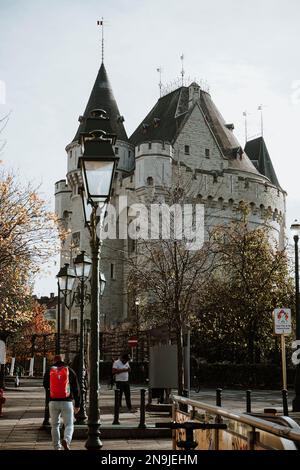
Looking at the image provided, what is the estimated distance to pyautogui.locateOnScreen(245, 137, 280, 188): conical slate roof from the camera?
81062mm

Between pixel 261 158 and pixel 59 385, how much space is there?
74.9 meters

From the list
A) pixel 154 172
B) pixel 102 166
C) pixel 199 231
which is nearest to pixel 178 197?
pixel 102 166

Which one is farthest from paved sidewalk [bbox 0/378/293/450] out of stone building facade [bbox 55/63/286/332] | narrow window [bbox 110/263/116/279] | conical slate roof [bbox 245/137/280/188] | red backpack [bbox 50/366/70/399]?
conical slate roof [bbox 245/137/280/188]

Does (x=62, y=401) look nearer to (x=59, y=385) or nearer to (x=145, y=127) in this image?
(x=59, y=385)

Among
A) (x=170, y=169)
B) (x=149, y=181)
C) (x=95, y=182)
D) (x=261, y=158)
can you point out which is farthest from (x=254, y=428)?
(x=261, y=158)

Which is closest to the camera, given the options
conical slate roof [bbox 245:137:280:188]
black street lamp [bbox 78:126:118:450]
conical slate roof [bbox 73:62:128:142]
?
black street lamp [bbox 78:126:118:450]

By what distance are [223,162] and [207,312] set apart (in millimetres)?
32128

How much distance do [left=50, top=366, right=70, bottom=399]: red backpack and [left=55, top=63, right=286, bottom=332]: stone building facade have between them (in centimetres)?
5207

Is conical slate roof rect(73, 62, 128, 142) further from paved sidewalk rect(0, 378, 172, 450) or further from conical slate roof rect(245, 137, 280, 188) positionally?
paved sidewalk rect(0, 378, 172, 450)

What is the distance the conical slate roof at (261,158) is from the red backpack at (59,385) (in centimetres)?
7160

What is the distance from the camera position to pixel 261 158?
82875mm

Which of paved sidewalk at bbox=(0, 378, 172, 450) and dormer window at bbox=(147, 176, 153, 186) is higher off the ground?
dormer window at bbox=(147, 176, 153, 186)

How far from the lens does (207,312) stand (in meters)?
38.8

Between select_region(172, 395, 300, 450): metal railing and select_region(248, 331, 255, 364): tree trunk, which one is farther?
select_region(248, 331, 255, 364): tree trunk
